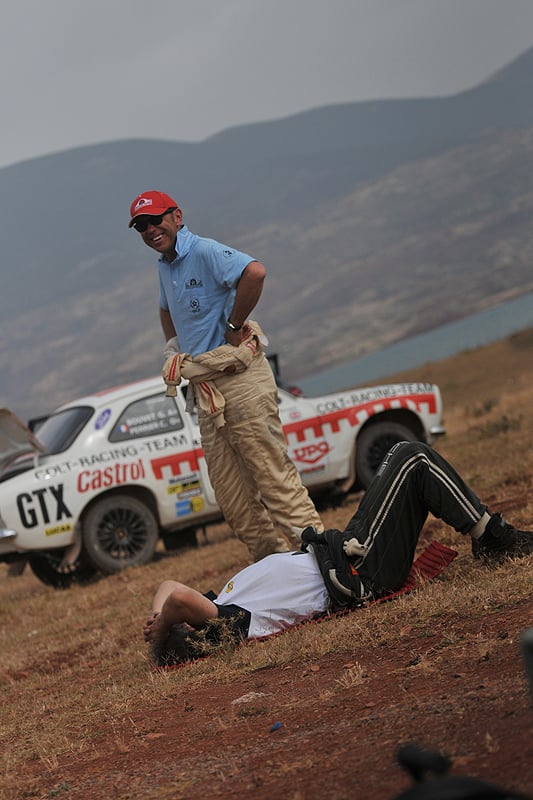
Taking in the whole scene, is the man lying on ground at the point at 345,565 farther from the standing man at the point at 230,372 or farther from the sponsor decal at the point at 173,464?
the sponsor decal at the point at 173,464

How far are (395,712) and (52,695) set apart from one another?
2665 millimetres

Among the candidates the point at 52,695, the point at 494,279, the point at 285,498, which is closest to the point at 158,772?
the point at 52,695

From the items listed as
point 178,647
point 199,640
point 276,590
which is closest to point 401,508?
point 276,590

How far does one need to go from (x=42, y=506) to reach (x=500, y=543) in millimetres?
5328

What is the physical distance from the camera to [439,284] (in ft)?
643

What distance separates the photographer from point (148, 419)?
35.4ft

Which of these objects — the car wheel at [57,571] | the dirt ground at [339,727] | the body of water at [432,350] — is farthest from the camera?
the body of water at [432,350]

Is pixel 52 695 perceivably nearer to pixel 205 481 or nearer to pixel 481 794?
pixel 481 794

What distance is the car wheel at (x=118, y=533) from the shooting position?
34.0 feet

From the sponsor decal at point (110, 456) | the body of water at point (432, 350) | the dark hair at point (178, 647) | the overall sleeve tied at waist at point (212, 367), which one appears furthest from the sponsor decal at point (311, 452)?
the body of water at point (432, 350)

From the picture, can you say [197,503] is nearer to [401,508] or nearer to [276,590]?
[276,590]

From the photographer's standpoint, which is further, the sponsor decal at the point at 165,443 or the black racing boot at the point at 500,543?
the sponsor decal at the point at 165,443

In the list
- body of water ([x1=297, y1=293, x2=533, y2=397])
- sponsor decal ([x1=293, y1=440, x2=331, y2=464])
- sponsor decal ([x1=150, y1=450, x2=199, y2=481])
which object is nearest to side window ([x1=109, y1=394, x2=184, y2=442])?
sponsor decal ([x1=150, y1=450, x2=199, y2=481])

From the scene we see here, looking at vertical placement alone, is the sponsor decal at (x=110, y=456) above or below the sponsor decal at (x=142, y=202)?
below
